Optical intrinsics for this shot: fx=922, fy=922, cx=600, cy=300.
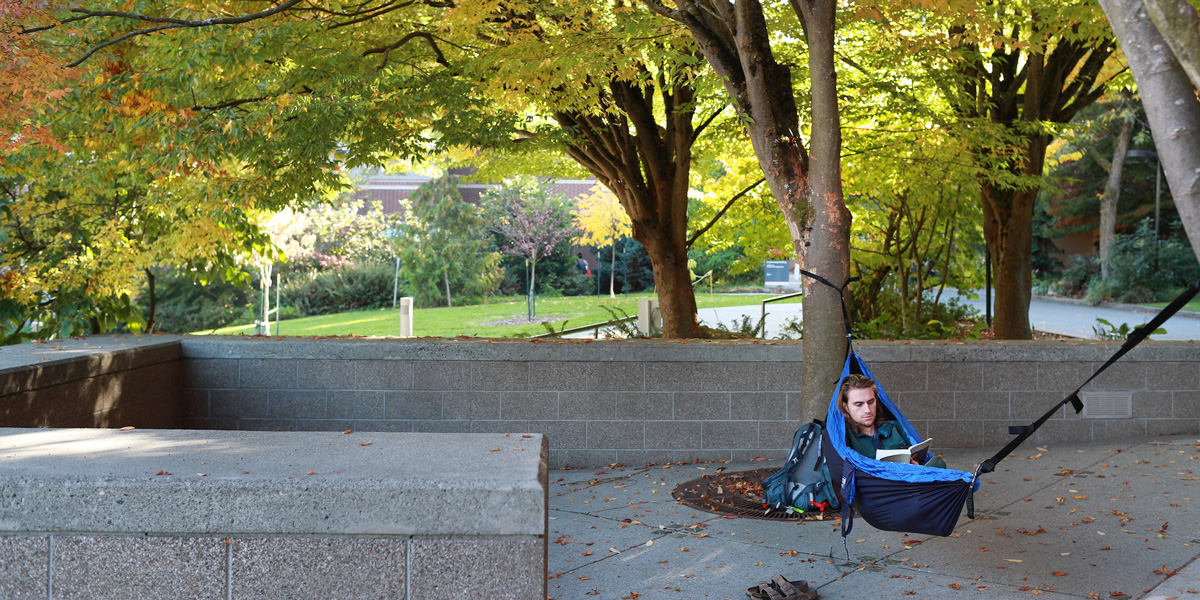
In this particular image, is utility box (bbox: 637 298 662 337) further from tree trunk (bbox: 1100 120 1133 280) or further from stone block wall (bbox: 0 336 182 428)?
tree trunk (bbox: 1100 120 1133 280)

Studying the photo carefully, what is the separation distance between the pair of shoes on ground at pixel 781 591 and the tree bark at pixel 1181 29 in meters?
2.79

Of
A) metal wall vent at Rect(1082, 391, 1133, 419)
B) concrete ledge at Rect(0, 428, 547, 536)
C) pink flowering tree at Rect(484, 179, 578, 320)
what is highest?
pink flowering tree at Rect(484, 179, 578, 320)

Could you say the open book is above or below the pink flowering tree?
below

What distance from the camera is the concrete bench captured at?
9.59 feet

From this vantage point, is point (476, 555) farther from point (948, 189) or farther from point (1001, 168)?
point (948, 189)

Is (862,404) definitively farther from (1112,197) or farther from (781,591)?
(1112,197)

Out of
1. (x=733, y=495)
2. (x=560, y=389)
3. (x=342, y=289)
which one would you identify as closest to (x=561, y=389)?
(x=560, y=389)

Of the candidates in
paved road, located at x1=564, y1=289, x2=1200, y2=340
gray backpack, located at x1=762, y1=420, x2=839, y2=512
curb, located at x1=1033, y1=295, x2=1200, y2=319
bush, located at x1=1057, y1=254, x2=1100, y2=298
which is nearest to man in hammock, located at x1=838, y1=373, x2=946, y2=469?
gray backpack, located at x1=762, y1=420, x2=839, y2=512

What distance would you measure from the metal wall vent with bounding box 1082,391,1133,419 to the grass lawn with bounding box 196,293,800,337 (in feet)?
41.6

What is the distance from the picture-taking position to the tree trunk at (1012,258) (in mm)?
13117

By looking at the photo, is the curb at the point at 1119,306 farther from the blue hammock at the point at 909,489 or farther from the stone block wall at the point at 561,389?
the blue hammock at the point at 909,489

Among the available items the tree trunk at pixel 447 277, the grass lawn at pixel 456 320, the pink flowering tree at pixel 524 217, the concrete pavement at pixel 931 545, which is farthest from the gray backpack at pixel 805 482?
the pink flowering tree at pixel 524 217

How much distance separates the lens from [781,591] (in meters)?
4.54

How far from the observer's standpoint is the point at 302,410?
7.90 meters
